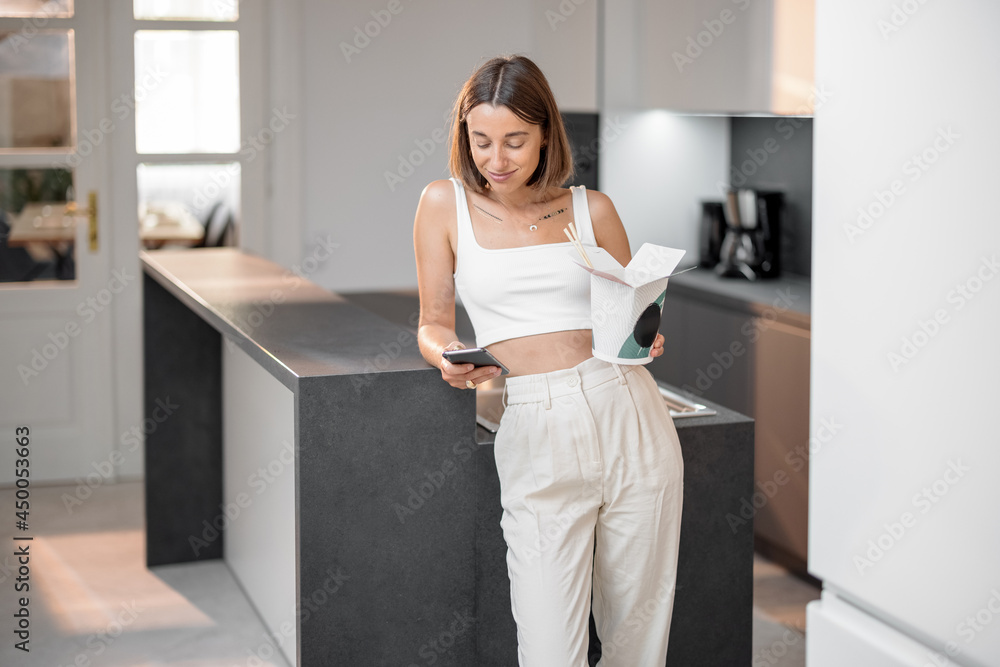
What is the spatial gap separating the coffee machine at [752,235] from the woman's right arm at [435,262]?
2.28m

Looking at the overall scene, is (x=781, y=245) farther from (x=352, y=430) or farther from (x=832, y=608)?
(x=832, y=608)

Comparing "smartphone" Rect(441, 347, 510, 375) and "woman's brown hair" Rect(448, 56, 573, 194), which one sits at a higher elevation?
"woman's brown hair" Rect(448, 56, 573, 194)

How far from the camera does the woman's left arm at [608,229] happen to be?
1835 millimetres

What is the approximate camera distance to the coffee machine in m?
3.91

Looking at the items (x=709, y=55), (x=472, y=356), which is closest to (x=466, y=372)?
(x=472, y=356)

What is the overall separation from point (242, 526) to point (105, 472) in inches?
61.9

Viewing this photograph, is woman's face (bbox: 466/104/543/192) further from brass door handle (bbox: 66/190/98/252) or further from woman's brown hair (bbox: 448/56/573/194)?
brass door handle (bbox: 66/190/98/252)

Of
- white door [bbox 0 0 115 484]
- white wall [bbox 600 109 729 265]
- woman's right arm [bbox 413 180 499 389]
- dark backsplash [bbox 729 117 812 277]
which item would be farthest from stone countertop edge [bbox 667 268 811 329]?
white door [bbox 0 0 115 484]

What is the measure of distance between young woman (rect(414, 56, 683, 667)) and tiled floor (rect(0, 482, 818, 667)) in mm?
1094

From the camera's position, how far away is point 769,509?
336 centimetres

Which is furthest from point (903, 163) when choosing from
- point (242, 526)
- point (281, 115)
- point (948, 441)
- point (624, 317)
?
point (281, 115)

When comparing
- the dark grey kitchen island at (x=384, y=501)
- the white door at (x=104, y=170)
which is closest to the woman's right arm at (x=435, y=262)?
the dark grey kitchen island at (x=384, y=501)

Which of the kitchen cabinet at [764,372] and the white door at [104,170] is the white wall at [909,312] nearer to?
the kitchen cabinet at [764,372]

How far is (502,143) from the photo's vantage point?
5.58 ft
